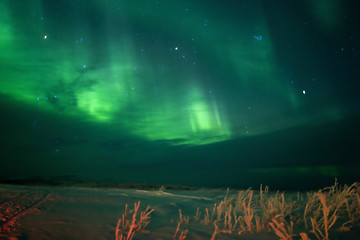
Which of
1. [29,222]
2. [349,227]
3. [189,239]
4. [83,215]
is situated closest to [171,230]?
[189,239]

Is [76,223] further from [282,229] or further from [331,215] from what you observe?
[331,215]

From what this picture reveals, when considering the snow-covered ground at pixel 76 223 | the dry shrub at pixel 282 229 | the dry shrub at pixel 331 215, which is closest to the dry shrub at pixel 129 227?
the snow-covered ground at pixel 76 223

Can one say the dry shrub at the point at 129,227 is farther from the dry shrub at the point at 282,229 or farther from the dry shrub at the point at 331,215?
the dry shrub at the point at 331,215

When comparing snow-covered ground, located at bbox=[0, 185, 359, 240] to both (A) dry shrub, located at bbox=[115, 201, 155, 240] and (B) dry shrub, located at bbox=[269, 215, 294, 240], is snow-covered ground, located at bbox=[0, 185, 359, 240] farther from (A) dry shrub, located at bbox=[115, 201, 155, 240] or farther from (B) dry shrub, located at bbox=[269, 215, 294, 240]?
(B) dry shrub, located at bbox=[269, 215, 294, 240]

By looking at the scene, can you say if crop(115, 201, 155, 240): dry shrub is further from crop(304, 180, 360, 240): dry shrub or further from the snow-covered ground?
crop(304, 180, 360, 240): dry shrub

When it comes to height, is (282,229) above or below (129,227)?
above

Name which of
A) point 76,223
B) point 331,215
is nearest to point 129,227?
point 76,223

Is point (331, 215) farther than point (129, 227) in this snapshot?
Yes

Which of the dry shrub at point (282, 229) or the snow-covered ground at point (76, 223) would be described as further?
the snow-covered ground at point (76, 223)

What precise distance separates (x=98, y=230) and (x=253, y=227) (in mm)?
2324

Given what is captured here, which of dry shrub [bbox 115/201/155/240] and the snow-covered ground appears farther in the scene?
the snow-covered ground

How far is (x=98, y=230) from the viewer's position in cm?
340

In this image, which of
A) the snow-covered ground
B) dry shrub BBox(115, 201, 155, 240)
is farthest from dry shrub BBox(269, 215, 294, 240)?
dry shrub BBox(115, 201, 155, 240)

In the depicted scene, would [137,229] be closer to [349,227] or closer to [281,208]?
→ [281,208]
